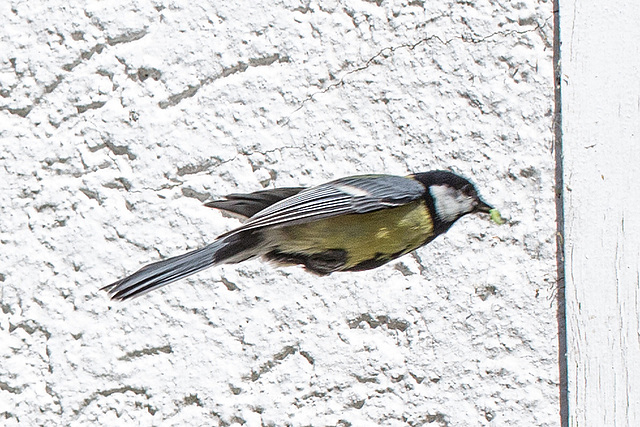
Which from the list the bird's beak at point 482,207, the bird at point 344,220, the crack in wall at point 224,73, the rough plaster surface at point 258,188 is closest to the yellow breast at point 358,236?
the bird at point 344,220

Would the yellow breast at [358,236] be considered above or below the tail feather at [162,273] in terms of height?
above

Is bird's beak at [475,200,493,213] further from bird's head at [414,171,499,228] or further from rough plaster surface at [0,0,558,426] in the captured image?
rough plaster surface at [0,0,558,426]

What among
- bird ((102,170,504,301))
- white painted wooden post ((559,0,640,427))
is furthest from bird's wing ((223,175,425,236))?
white painted wooden post ((559,0,640,427))

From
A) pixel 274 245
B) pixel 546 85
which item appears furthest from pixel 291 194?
pixel 546 85

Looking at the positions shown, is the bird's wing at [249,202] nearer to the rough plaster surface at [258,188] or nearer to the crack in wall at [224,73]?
the rough plaster surface at [258,188]

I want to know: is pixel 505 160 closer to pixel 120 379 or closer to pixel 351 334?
pixel 351 334

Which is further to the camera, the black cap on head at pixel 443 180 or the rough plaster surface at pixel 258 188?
the rough plaster surface at pixel 258 188

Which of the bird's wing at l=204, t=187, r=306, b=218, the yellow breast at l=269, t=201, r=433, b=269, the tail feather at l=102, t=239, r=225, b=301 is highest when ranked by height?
the bird's wing at l=204, t=187, r=306, b=218
